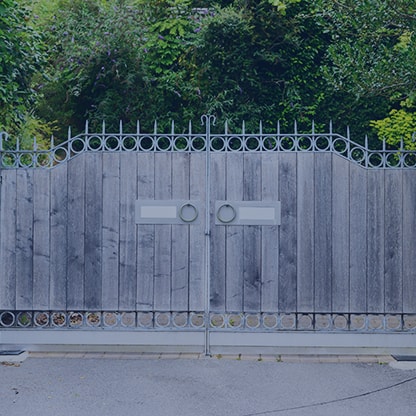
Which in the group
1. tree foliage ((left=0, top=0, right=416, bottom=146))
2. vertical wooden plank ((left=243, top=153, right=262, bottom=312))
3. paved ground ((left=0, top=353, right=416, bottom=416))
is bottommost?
paved ground ((left=0, top=353, right=416, bottom=416))

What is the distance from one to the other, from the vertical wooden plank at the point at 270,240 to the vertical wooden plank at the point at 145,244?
37.9 inches

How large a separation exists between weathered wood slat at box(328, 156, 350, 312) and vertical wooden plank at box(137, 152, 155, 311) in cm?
157

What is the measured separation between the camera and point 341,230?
195 inches

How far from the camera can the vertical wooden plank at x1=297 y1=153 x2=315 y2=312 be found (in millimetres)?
4953

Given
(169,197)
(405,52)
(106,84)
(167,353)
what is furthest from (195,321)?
(106,84)

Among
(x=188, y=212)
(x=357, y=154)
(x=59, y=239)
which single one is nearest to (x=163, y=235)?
(x=188, y=212)

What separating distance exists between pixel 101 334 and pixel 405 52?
12.4ft

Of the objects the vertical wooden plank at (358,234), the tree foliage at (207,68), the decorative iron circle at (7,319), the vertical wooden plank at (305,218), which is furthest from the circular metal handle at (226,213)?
the tree foliage at (207,68)

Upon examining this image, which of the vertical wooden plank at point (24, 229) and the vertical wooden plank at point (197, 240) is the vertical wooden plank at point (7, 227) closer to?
the vertical wooden plank at point (24, 229)

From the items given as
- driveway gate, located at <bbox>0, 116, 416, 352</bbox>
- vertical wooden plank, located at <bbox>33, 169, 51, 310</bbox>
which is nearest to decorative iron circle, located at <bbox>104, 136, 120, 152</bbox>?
driveway gate, located at <bbox>0, 116, 416, 352</bbox>

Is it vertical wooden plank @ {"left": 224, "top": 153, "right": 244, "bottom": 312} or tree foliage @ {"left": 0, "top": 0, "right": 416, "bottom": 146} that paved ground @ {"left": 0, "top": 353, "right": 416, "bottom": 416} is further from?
tree foliage @ {"left": 0, "top": 0, "right": 416, "bottom": 146}

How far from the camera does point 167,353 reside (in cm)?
495

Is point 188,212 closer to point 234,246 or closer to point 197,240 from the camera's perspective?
point 197,240

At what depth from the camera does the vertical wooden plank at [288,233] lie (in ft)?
16.3
